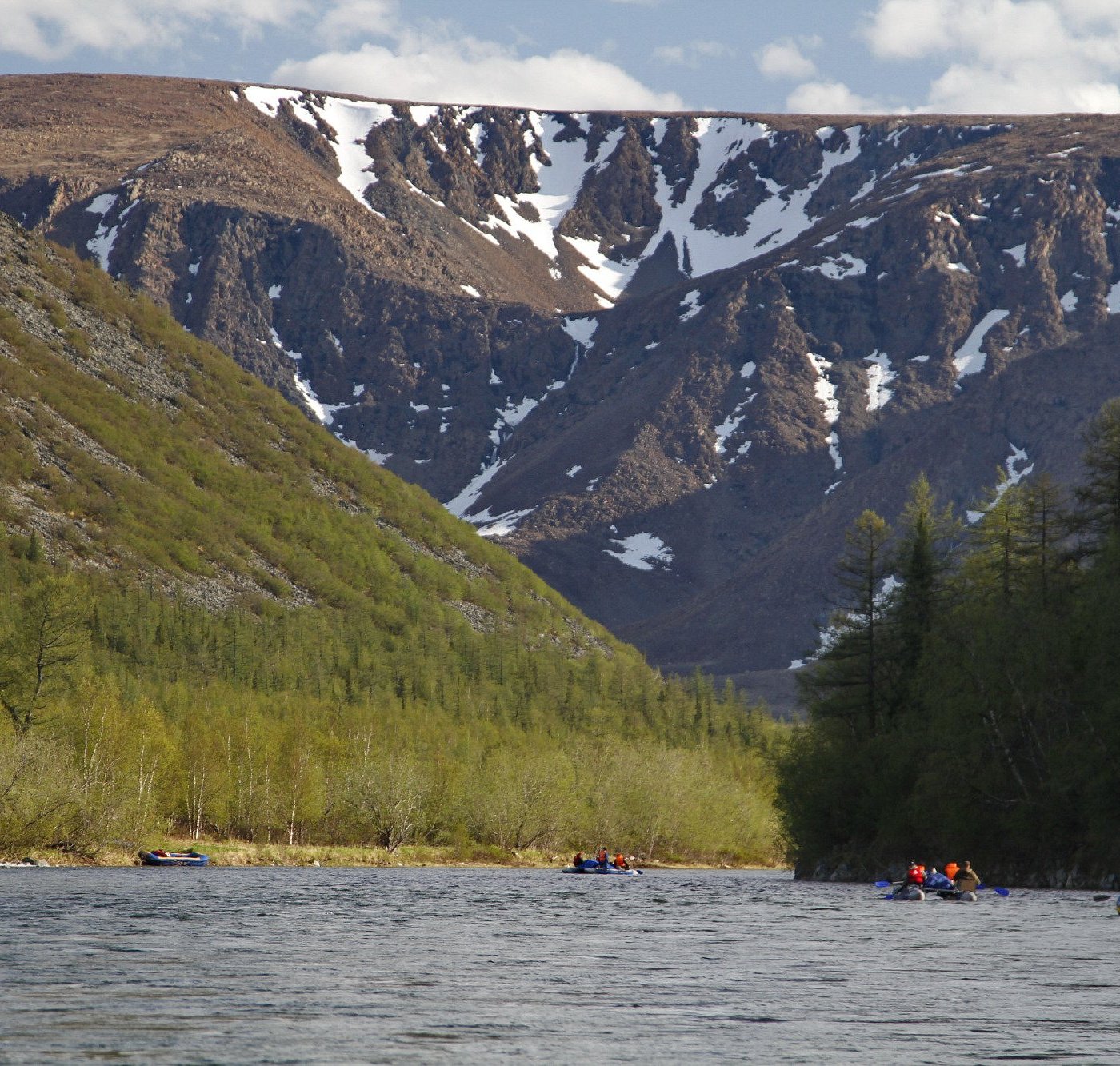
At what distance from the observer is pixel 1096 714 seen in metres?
76.4

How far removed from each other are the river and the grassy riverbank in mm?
32413

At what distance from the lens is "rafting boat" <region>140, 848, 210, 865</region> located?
4038 inches

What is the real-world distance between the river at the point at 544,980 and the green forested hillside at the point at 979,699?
419 inches

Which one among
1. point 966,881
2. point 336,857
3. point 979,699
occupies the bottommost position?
point 336,857

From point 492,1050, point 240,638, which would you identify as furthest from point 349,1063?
point 240,638

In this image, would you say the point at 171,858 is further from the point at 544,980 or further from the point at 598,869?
the point at 544,980

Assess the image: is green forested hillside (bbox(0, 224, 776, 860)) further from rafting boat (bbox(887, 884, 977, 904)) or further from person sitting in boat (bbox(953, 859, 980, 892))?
person sitting in boat (bbox(953, 859, 980, 892))

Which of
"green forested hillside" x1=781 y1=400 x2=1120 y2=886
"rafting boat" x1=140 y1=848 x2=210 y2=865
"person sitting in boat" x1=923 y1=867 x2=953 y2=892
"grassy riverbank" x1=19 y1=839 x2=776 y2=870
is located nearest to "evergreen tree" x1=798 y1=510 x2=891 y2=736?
"green forested hillside" x1=781 y1=400 x2=1120 y2=886

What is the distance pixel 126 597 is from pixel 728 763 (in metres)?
69.3

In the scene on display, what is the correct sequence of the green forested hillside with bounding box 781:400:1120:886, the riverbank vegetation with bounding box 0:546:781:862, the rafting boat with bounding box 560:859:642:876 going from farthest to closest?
the rafting boat with bounding box 560:859:642:876 → the riverbank vegetation with bounding box 0:546:781:862 → the green forested hillside with bounding box 781:400:1120:886

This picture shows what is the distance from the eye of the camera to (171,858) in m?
104

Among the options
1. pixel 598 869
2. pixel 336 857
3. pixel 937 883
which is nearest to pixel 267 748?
pixel 336 857

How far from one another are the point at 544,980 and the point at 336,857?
8629 centimetres

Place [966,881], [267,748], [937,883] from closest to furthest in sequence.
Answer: [966,881] → [937,883] → [267,748]
